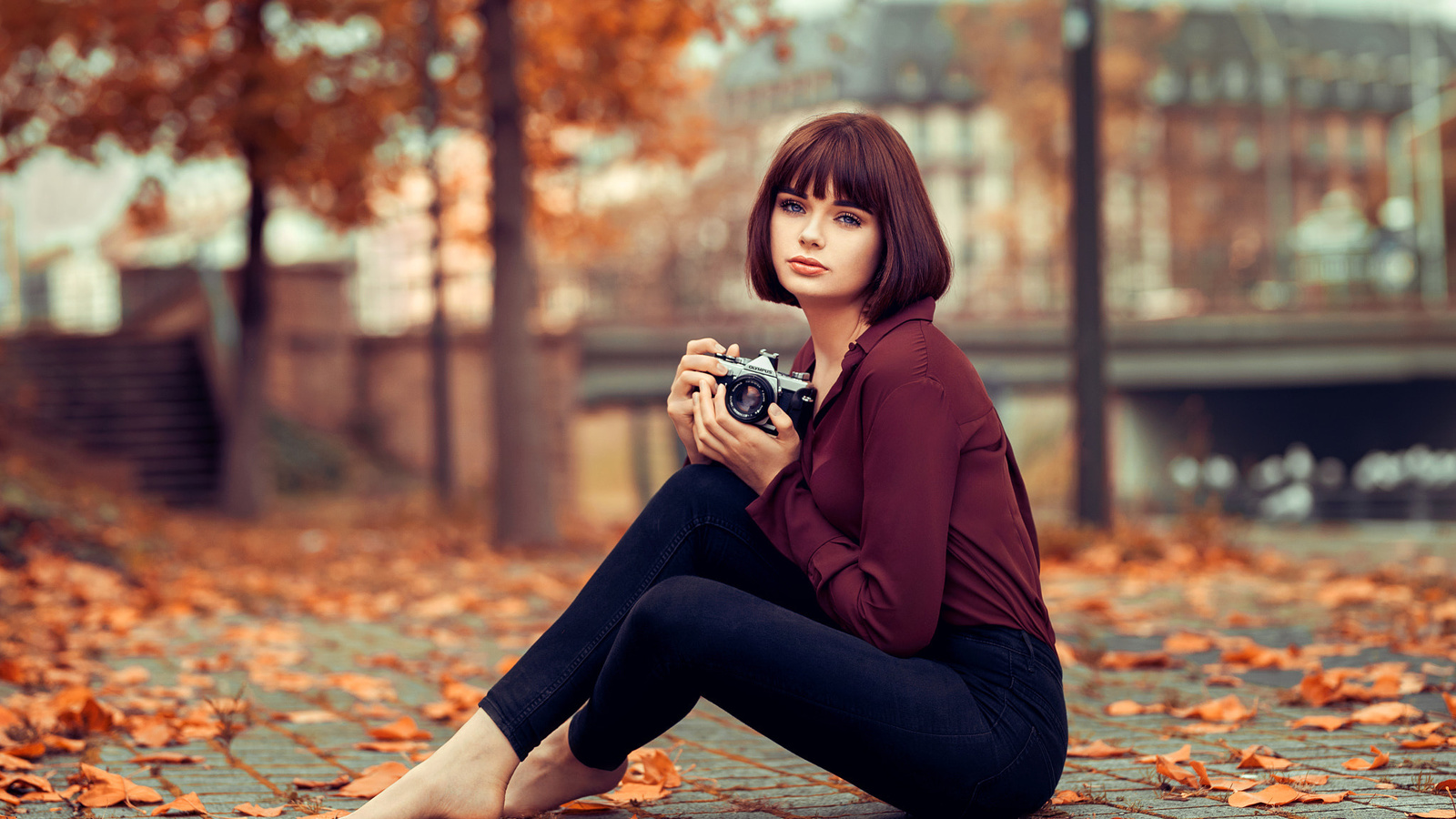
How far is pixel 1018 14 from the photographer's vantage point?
31.2 metres

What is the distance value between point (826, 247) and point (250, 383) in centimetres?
1284

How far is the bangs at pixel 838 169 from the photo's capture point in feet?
8.16

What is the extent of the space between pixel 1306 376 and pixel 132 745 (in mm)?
27469

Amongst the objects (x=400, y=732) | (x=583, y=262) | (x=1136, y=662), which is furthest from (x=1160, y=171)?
(x=400, y=732)

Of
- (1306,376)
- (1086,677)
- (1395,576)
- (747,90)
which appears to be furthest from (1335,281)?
(1086,677)

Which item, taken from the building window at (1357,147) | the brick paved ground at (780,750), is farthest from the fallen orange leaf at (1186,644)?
the building window at (1357,147)

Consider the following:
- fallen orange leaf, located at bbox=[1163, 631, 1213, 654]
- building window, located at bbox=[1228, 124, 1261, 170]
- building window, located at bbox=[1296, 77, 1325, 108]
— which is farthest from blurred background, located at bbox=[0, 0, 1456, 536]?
building window, located at bbox=[1296, 77, 1325, 108]

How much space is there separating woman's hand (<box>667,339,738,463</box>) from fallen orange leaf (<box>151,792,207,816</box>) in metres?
1.25

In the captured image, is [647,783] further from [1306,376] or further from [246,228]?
[1306,376]

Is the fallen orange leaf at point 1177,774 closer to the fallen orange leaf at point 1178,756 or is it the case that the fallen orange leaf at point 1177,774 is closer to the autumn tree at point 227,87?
the fallen orange leaf at point 1178,756

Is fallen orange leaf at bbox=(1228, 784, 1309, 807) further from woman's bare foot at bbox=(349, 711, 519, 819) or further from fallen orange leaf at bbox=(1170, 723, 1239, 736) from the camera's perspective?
woman's bare foot at bbox=(349, 711, 519, 819)

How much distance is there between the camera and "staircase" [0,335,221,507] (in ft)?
51.8

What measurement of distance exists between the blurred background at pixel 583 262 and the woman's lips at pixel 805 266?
457 cm

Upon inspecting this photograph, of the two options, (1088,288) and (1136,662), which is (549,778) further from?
(1088,288)
